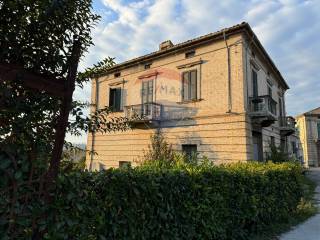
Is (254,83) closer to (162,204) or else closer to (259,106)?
(259,106)

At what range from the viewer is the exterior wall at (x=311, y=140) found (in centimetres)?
4109

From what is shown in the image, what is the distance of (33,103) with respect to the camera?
8.01 ft

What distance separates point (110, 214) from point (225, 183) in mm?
2683

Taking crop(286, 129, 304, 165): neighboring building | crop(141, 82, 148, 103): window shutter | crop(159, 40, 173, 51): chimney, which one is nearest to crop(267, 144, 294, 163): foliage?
crop(286, 129, 304, 165): neighboring building

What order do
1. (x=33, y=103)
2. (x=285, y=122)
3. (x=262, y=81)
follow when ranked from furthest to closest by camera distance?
(x=285, y=122), (x=262, y=81), (x=33, y=103)

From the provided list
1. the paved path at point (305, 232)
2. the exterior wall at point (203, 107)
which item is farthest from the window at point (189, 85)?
the paved path at point (305, 232)

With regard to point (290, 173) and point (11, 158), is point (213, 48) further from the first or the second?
point (11, 158)

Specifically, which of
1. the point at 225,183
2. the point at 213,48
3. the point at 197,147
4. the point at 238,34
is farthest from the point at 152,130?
the point at 225,183

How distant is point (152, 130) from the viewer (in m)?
15.8

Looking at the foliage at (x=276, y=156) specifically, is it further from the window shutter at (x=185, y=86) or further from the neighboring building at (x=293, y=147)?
the window shutter at (x=185, y=86)

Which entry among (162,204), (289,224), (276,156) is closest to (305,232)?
(289,224)

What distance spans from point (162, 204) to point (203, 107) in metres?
10.3

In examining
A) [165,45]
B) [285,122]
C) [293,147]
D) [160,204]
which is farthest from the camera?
[293,147]

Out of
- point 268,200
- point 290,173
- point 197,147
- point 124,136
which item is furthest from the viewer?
point 124,136
